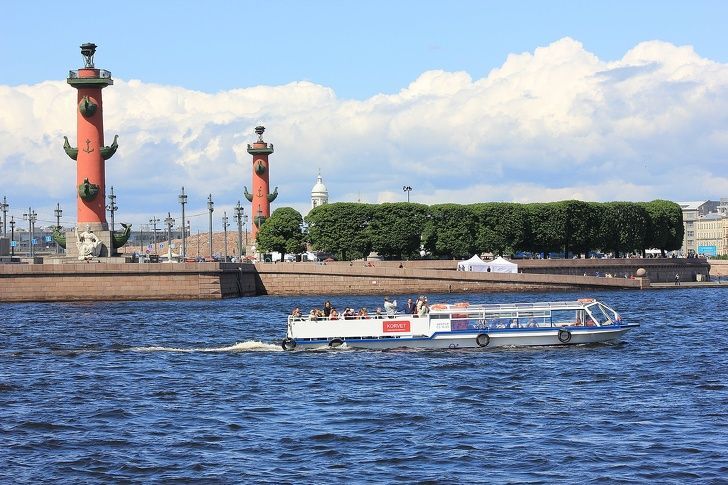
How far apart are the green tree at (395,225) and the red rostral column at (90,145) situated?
105 feet

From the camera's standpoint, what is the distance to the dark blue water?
22094 millimetres

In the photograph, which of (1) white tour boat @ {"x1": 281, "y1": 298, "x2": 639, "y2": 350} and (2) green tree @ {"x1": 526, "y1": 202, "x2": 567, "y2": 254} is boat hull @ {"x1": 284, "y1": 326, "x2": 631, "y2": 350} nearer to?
(1) white tour boat @ {"x1": 281, "y1": 298, "x2": 639, "y2": 350}

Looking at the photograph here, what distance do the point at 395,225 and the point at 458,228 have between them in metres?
5.49

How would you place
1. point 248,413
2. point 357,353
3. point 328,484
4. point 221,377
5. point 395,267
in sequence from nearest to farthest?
point 328,484 < point 248,413 < point 221,377 < point 357,353 < point 395,267

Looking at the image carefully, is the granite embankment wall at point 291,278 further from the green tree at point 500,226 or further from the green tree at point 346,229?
the green tree at point 500,226

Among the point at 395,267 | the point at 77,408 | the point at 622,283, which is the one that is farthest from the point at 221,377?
the point at 622,283

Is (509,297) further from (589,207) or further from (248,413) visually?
(248,413)

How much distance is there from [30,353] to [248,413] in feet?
55.2

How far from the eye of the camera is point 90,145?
7906 centimetres

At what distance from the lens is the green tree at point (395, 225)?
10588cm

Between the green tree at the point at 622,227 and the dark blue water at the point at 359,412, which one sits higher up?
the green tree at the point at 622,227

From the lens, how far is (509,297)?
82562mm

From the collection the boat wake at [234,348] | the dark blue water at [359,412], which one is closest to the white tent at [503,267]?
the dark blue water at [359,412]

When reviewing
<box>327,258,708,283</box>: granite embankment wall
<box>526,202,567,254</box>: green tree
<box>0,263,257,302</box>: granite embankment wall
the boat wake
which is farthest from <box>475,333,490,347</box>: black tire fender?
<box>526,202,567,254</box>: green tree
